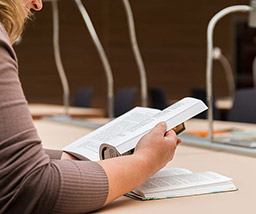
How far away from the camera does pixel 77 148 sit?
1.49 m

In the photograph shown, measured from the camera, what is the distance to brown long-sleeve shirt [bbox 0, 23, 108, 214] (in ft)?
3.01

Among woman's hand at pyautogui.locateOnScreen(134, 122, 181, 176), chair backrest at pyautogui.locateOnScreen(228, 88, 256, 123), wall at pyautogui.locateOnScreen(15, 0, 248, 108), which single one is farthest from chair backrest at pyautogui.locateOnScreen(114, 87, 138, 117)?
woman's hand at pyautogui.locateOnScreen(134, 122, 181, 176)

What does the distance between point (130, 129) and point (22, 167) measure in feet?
1.48

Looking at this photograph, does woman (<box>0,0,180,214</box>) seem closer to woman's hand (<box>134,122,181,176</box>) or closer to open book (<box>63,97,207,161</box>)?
woman's hand (<box>134,122,181,176</box>)

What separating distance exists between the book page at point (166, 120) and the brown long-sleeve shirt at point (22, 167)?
0.24m

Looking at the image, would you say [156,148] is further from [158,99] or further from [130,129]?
[158,99]

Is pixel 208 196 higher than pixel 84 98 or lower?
higher

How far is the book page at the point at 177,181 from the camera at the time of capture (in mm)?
1242

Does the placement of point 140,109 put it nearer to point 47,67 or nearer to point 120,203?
point 120,203

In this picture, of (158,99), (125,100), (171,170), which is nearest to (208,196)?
(171,170)

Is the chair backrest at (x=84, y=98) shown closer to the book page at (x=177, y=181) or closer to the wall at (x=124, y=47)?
the wall at (x=124, y=47)

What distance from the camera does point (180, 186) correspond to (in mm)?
1248

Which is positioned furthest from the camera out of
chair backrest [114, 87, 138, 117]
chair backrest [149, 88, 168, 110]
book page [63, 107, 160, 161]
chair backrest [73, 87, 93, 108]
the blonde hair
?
chair backrest [73, 87, 93, 108]

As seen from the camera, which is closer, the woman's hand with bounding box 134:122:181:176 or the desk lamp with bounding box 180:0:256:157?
the woman's hand with bounding box 134:122:181:176
